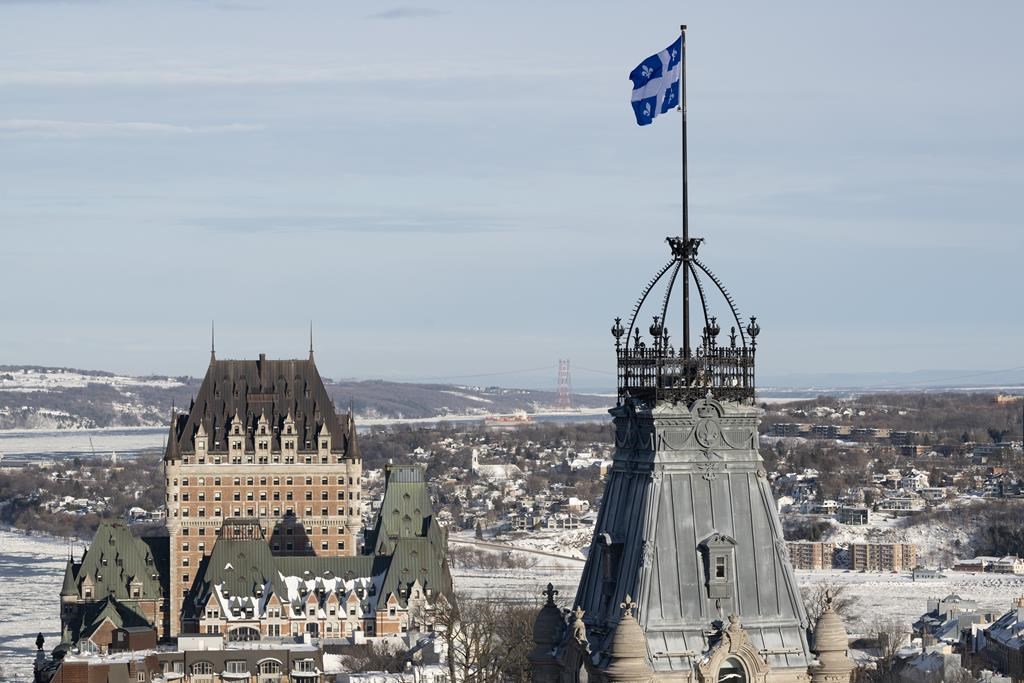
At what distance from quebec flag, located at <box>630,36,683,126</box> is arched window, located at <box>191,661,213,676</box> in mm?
116253

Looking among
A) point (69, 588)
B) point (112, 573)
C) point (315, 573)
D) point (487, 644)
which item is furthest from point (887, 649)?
point (69, 588)

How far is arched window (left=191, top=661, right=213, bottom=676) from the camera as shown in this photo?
159375 mm

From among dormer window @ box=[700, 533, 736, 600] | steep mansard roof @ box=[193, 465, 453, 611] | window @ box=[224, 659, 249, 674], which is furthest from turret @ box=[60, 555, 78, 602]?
dormer window @ box=[700, 533, 736, 600]

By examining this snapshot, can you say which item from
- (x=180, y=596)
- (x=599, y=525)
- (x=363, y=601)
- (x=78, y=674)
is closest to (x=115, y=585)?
(x=180, y=596)

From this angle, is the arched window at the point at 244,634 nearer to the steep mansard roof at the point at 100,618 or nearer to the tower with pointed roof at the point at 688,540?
the steep mansard roof at the point at 100,618

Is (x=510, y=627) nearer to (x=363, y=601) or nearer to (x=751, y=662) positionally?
(x=363, y=601)

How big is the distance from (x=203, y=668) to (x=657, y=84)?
A: 117261 millimetres

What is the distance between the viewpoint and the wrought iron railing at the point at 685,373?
4200 centimetres

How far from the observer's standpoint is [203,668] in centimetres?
15962

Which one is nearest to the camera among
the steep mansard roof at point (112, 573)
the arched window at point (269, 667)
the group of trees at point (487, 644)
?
the group of trees at point (487, 644)

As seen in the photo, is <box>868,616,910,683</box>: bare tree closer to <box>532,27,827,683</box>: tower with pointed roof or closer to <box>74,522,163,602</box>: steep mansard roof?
<box>74,522,163,602</box>: steep mansard roof

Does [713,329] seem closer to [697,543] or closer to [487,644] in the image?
[697,543]

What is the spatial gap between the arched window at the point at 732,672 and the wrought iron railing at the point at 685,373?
4215 mm

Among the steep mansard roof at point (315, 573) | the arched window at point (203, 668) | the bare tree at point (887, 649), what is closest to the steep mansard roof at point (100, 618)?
the steep mansard roof at point (315, 573)
